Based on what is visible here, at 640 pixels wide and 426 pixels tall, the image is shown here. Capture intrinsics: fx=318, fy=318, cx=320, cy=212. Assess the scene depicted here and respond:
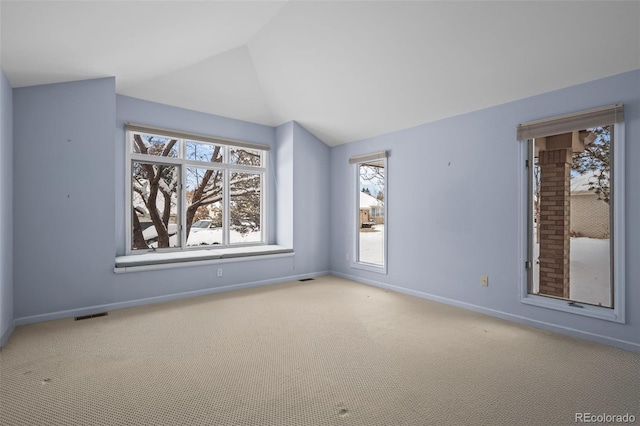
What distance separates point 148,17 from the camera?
2.57 metres

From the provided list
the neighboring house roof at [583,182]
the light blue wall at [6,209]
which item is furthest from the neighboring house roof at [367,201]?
the light blue wall at [6,209]

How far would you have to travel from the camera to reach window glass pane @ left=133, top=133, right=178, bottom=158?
4.22m

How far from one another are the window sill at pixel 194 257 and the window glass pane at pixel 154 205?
Answer: 222 mm

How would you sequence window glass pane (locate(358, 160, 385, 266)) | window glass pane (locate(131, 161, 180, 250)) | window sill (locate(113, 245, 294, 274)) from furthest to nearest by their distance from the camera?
window glass pane (locate(358, 160, 385, 266)), window glass pane (locate(131, 161, 180, 250)), window sill (locate(113, 245, 294, 274))

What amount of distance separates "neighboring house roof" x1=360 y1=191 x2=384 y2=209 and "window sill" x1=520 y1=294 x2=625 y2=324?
235cm

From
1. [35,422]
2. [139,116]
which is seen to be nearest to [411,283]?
[35,422]

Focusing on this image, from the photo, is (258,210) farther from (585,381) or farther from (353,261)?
(585,381)

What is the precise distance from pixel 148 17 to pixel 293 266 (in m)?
3.62

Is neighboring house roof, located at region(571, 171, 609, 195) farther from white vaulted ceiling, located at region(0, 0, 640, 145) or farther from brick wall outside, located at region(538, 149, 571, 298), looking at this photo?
white vaulted ceiling, located at region(0, 0, 640, 145)

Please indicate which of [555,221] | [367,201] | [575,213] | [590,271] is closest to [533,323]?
[590,271]

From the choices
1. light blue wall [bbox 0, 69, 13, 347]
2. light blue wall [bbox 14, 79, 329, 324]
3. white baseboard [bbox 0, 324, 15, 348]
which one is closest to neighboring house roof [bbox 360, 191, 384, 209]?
light blue wall [bbox 14, 79, 329, 324]

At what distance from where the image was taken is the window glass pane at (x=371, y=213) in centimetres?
485

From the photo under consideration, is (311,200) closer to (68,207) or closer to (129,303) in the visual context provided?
(129,303)

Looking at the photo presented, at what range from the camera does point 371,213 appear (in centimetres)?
503
